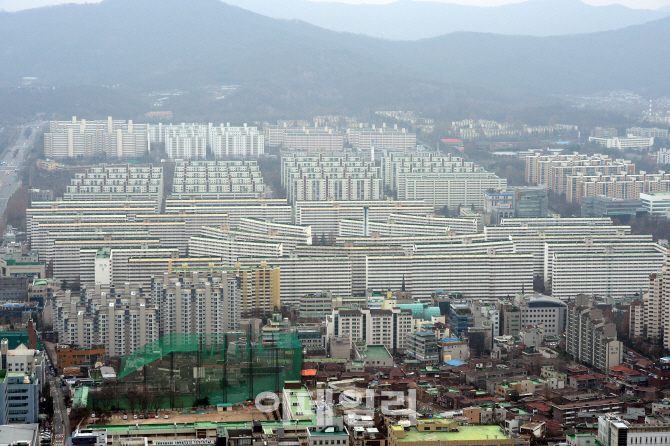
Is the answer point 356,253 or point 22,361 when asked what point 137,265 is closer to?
point 356,253

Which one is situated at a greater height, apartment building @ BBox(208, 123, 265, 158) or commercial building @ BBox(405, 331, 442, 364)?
apartment building @ BBox(208, 123, 265, 158)

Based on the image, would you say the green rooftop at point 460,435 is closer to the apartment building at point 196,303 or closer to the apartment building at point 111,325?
the apartment building at point 111,325

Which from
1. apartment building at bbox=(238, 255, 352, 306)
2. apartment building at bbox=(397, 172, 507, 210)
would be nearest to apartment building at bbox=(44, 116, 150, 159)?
apartment building at bbox=(397, 172, 507, 210)

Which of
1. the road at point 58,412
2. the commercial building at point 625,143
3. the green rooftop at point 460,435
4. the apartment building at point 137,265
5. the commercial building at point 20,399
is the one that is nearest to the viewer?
the green rooftop at point 460,435

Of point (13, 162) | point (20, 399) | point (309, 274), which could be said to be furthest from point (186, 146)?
point (20, 399)

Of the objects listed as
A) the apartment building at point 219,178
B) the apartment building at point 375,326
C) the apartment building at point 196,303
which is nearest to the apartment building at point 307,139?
the apartment building at point 219,178

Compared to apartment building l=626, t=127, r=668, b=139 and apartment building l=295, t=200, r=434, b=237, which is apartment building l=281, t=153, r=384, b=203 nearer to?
apartment building l=295, t=200, r=434, b=237
